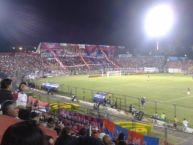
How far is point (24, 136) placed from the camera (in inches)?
90.5

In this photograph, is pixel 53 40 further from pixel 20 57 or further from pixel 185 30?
pixel 185 30

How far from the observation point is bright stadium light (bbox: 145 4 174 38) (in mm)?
80312

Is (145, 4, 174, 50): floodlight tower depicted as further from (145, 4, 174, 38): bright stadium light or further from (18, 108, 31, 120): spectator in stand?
(18, 108, 31, 120): spectator in stand

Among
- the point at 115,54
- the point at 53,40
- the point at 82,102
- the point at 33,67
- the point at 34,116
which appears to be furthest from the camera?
the point at 53,40

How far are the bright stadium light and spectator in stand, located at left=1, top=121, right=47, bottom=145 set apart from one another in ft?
264

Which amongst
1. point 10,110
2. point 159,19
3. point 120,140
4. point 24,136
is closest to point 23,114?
point 10,110

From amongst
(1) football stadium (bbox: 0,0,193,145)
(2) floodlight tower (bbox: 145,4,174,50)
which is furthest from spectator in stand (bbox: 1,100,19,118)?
(2) floodlight tower (bbox: 145,4,174,50)

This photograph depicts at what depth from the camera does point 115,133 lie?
1745cm

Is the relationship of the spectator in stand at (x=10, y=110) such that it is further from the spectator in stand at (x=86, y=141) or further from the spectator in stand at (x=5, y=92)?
the spectator in stand at (x=86, y=141)

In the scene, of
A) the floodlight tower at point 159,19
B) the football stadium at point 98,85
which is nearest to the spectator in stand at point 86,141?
the football stadium at point 98,85

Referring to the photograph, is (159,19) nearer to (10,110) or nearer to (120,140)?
(120,140)

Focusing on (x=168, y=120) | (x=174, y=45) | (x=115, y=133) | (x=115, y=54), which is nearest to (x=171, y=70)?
(x=115, y=54)

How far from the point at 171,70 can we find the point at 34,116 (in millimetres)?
86404

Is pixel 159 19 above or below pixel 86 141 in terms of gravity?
above
